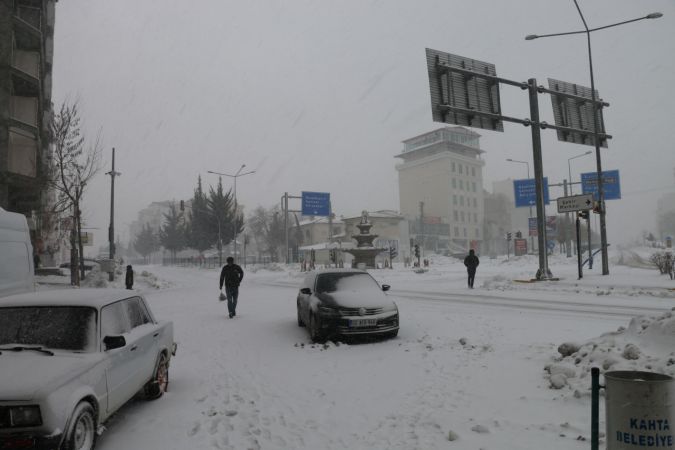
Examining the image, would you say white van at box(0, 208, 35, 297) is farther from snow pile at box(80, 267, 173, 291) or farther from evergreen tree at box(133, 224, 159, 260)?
evergreen tree at box(133, 224, 159, 260)

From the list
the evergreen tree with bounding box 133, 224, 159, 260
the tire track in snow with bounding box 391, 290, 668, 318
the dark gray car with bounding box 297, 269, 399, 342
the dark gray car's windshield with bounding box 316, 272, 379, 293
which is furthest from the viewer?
the evergreen tree with bounding box 133, 224, 159, 260

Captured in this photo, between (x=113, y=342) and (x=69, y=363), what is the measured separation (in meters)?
0.51

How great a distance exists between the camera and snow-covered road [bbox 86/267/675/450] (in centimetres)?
448

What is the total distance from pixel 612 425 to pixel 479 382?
3036 mm

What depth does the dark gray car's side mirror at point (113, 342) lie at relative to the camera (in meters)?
4.39

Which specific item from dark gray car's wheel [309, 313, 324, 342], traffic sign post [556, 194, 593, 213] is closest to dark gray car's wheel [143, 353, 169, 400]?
dark gray car's wheel [309, 313, 324, 342]

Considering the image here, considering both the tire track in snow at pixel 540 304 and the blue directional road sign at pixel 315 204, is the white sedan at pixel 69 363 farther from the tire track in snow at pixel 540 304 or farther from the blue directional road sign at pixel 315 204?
the blue directional road sign at pixel 315 204

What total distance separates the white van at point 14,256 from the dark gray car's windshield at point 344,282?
5658 millimetres

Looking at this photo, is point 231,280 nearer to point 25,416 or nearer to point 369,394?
point 369,394

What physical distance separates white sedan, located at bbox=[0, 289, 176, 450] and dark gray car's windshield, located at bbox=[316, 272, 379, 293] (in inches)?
181

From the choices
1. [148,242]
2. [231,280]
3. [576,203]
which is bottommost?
[231,280]

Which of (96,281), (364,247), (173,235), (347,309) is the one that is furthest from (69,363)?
(173,235)

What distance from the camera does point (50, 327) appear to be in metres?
4.38

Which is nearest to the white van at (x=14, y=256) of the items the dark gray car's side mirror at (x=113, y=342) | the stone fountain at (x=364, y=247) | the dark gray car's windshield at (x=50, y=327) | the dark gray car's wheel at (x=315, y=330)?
the dark gray car's windshield at (x=50, y=327)
